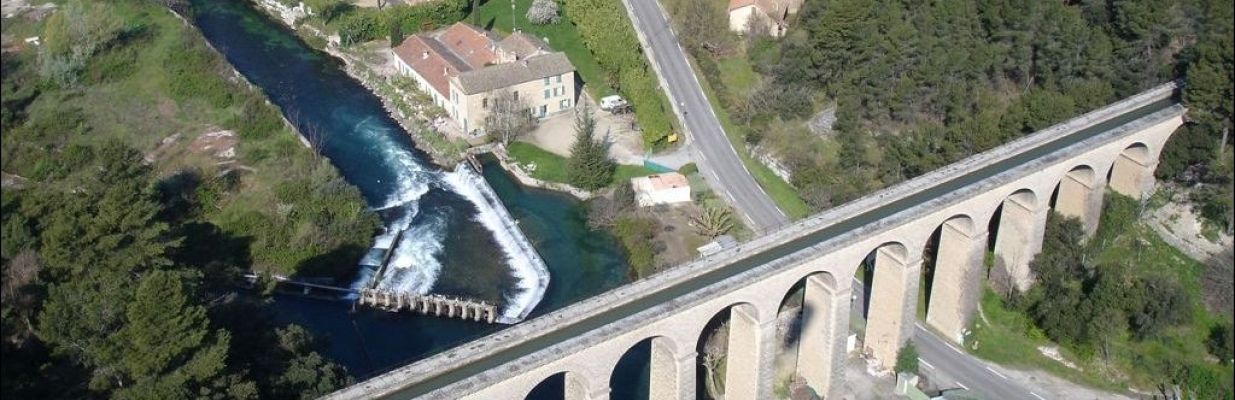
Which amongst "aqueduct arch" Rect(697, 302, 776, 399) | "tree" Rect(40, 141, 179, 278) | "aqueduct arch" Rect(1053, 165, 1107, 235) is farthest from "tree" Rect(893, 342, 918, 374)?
"tree" Rect(40, 141, 179, 278)

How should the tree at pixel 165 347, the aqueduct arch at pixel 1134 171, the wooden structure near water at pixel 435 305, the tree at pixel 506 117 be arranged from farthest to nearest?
the tree at pixel 506 117
the wooden structure near water at pixel 435 305
the aqueduct arch at pixel 1134 171
the tree at pixel 165 347

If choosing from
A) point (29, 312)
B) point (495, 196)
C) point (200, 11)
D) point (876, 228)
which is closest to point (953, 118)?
point (876, 228)

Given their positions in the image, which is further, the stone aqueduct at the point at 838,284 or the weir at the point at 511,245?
the weir at the point at 511,245

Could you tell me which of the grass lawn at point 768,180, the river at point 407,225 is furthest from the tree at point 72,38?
the grass lawn at point 768,180

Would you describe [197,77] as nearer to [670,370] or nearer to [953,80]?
[670,370]

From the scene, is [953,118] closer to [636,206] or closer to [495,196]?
[636,206]

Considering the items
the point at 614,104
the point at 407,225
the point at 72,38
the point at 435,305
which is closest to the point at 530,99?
the point at 614,104

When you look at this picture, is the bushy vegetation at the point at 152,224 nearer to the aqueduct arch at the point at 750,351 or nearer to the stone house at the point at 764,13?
the aqueduct arch at the point at 750,351
